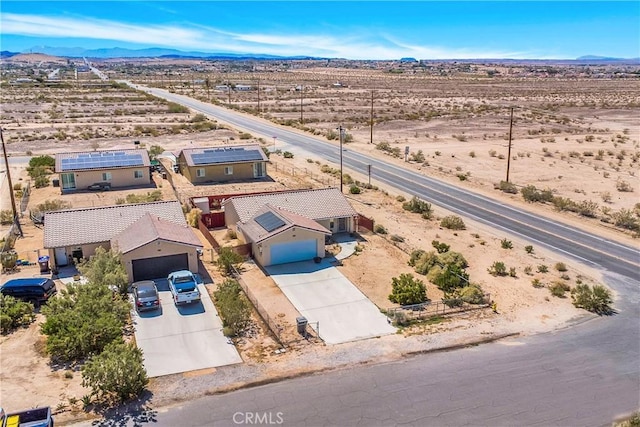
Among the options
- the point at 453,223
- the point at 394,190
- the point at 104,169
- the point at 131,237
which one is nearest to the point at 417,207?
the point at 453,223

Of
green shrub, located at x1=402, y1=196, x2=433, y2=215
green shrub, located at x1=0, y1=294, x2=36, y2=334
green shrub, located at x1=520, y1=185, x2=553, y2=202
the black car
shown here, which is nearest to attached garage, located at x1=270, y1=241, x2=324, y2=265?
the black car

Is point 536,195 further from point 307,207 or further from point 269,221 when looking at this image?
point 269,221

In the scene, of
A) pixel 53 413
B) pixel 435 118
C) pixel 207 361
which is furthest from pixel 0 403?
pixel 435 118

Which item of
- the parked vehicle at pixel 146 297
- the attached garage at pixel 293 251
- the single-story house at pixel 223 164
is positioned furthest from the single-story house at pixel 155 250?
the single-story house at pixel 223 164

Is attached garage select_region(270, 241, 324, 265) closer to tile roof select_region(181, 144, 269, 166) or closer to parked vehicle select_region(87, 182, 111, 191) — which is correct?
tile roof select_region(181, 144, 269, 166)

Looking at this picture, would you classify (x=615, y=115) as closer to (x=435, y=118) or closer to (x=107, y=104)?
(x=435, y=118)

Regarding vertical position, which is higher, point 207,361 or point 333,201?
point 333,201
